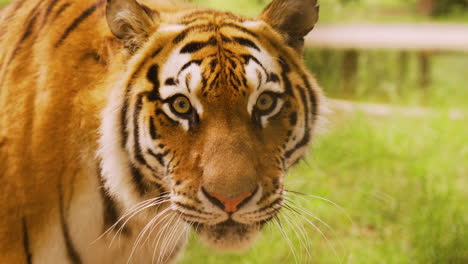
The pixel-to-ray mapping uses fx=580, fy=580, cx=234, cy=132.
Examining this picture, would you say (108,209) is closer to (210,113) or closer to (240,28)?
(210,113)

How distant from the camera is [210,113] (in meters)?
1.32

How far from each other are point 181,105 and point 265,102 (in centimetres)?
20

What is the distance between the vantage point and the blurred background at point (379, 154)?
2.51 meters

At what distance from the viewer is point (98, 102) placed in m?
1.43

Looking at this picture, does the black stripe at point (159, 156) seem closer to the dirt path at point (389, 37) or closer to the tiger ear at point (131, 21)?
the tiger ear at point (131, 21)

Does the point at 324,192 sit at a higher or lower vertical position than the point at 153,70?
lower

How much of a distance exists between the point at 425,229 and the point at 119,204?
5.37 ft

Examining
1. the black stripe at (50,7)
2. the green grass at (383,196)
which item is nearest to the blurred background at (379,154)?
the green grass at (383,196)

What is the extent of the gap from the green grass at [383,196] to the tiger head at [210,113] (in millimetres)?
523

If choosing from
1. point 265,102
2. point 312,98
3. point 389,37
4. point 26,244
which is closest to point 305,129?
point 312,98

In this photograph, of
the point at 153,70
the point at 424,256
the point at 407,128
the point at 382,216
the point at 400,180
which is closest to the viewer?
the point at 153,70

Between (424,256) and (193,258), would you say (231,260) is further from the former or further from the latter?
(424,256)

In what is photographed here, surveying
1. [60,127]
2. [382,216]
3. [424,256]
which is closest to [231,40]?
[60,127]

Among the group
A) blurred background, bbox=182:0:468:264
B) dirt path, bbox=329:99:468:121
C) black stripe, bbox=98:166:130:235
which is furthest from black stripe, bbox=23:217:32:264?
dirt path, bbox=329:99:468:121
